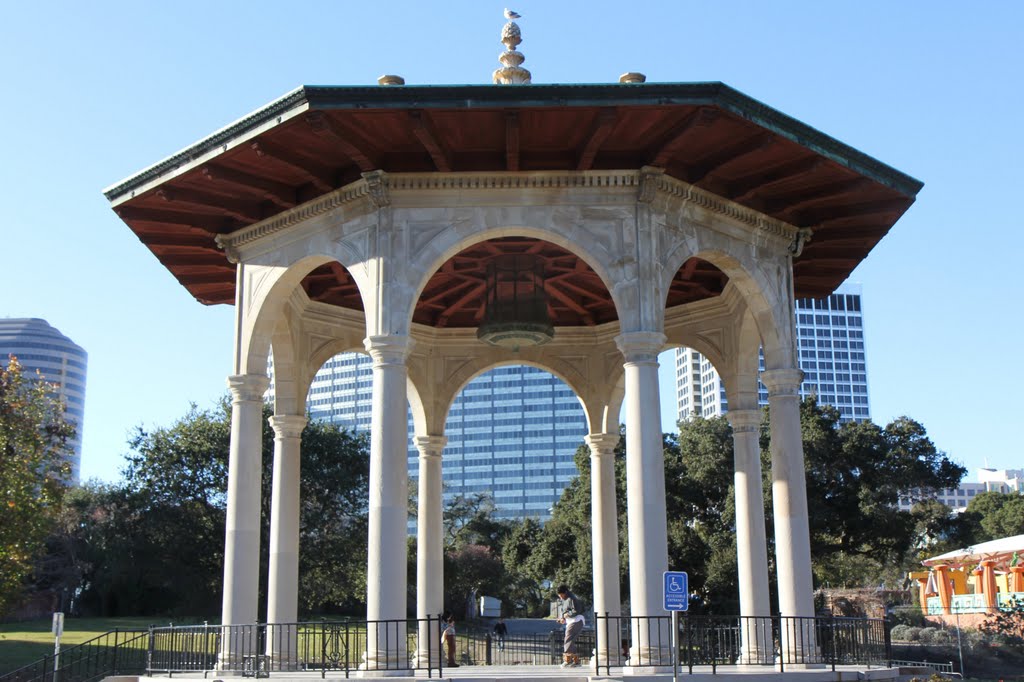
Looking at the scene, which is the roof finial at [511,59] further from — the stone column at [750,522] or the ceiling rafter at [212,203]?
the stone column at [750,522]

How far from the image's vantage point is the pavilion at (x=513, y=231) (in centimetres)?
1822

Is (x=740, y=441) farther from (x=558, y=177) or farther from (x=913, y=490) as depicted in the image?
(x=913, y=490)

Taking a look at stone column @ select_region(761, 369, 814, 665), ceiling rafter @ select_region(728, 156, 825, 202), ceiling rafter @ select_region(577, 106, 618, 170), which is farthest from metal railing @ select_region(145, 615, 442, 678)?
ceiling rafter @ select_region(728, 156, 825, 202)

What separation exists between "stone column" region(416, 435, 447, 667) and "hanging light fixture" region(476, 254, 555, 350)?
4.30 m

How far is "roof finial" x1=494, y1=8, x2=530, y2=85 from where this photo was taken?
22891 millimetres

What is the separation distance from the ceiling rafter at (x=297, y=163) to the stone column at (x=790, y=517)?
9663 mm

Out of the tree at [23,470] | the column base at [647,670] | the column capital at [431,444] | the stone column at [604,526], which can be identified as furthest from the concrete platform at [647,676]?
the tree at [23,470]

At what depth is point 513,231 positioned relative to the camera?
19.7 meters

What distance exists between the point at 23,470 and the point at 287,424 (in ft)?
39.2

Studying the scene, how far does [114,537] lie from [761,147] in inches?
1898

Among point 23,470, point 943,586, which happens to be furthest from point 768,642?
point 943,586

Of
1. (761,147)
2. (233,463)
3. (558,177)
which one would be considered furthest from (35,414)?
(761,147)

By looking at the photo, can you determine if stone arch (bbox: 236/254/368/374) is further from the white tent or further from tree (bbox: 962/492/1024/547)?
tree (bbox: 962/492/1024/547)

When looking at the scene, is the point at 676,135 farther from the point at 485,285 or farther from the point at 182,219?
the point at 182,219
